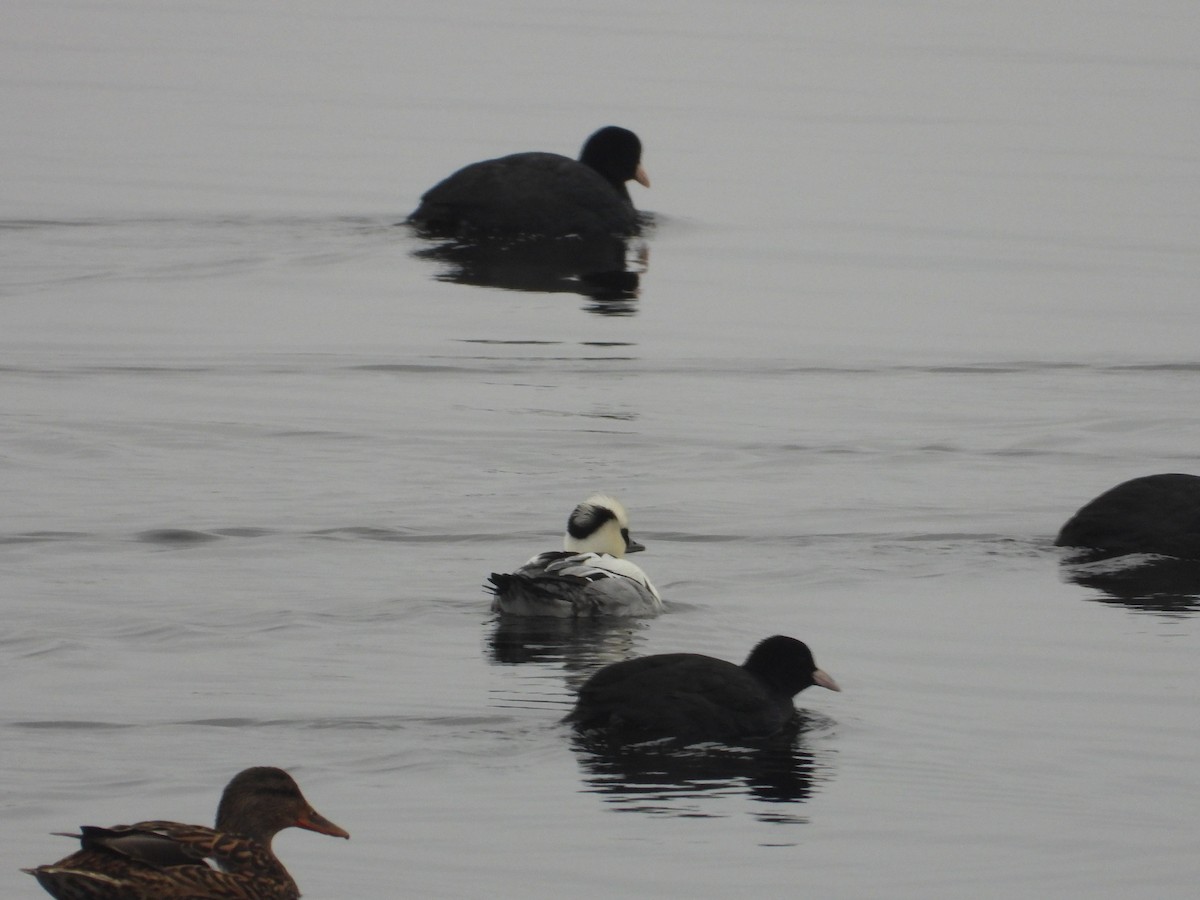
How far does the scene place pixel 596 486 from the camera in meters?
15.9

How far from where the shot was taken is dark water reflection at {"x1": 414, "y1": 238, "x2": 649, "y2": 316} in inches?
893

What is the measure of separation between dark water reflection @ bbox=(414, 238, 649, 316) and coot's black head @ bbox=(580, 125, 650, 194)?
1.24 m

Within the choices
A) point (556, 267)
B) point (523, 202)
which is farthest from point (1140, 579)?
point (523, 202)

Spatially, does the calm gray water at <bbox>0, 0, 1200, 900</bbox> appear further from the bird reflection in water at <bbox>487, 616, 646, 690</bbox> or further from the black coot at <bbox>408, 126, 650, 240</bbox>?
the black coot at <bbox>408, 126, 650, 240</bbox>

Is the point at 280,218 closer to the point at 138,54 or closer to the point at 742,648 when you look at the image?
the point at 742,648

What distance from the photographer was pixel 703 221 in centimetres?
2819

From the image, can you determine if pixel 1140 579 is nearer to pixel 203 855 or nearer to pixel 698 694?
pixel 698 694

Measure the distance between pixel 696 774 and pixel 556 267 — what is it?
1351 centimetres

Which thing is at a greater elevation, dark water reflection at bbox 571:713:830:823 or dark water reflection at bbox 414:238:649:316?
dark water reflection at bbox 414:238:649:316

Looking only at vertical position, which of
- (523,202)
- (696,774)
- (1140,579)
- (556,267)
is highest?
(523,202)

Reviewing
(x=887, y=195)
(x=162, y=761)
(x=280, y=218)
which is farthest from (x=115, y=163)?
(x=162, y=761)

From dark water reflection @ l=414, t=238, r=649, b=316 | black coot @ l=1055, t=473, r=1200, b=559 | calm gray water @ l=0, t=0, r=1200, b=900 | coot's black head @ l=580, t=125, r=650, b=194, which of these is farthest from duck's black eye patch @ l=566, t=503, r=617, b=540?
coot's black head @ l=580, t=125, r=650, b=194

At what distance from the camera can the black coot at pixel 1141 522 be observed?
1477cm

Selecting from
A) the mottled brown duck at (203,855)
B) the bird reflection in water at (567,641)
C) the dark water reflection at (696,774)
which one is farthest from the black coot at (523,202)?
the mottled brown duck at (203,855)
